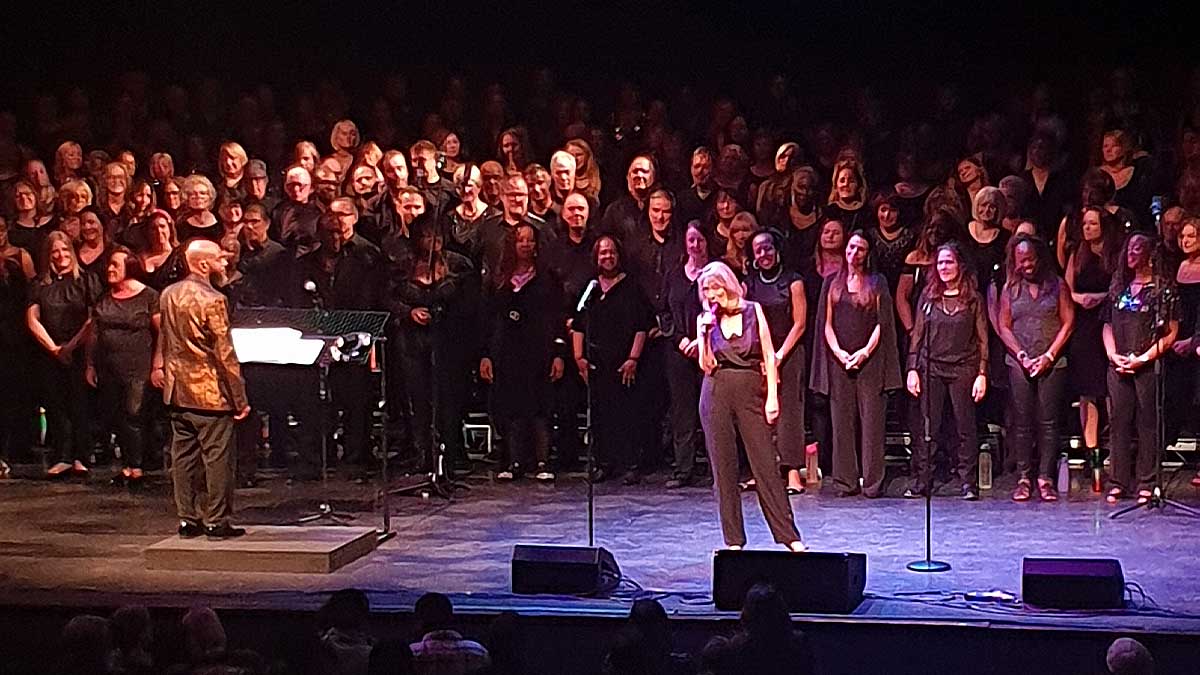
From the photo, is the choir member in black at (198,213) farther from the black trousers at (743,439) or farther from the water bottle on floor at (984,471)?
the water bottle on floor at (984,471)

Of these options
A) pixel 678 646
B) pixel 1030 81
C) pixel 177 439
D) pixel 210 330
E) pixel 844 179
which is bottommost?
pixel 678 646

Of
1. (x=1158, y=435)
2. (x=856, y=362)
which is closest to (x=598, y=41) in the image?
(x=856, y=362)

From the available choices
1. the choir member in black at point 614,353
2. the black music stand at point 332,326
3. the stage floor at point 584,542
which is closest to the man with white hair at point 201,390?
the black music stand at point 332,326

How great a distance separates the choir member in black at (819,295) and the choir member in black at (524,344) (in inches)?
69.2

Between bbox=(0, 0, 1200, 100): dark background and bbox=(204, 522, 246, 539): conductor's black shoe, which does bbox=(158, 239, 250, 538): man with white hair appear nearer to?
bbox=(204, 522, 246, 539): conductor's black shoe

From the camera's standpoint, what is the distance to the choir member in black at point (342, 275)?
12117mm

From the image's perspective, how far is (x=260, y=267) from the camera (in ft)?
39.8

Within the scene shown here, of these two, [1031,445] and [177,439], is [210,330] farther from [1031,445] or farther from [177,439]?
[1031,445]

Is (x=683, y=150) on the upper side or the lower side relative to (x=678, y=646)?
upper

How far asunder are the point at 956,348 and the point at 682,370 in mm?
1899

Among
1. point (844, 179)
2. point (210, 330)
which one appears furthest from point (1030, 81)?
point (210, 330)

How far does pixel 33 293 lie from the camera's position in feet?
41.4

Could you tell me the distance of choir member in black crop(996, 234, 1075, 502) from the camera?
10.9 m

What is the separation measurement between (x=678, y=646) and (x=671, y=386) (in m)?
4.43
